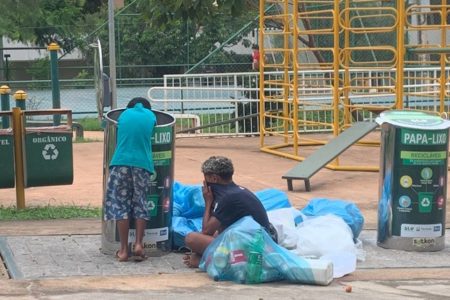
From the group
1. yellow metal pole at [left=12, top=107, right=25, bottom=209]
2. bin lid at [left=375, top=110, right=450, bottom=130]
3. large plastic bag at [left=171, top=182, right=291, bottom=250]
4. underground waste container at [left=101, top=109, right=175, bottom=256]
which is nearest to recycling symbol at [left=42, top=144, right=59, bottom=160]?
yellow metal pole at [left=12, top=107, right=25, bottom=209]

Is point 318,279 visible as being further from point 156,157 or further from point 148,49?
point 148,49

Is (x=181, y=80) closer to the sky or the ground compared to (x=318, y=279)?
closer to the sky

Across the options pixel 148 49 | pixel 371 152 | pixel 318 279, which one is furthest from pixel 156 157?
pixel 148 49

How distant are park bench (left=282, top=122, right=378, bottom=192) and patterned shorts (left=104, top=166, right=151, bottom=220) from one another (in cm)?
393

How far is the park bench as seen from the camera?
37.0 ft

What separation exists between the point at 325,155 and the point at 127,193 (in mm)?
4663

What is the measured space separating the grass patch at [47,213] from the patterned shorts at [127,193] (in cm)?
208

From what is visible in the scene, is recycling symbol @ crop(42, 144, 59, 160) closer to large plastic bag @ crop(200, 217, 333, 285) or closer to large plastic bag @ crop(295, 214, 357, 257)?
large plastic bag @ crop(295, 214, 357, 257)

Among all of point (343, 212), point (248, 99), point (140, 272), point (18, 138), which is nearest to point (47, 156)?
point (18, 138)

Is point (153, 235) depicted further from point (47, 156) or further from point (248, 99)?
point (248, 99)

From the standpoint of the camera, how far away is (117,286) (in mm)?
6797

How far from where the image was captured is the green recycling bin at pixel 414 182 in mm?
8148

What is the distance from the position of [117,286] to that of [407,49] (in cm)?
765

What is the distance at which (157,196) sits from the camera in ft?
25.6
